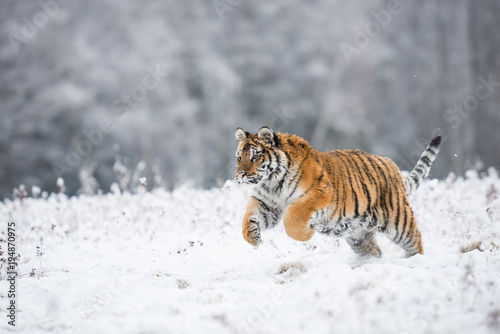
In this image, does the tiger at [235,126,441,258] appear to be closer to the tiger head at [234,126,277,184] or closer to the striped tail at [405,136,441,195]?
the tiger head at [234,126,277,184]

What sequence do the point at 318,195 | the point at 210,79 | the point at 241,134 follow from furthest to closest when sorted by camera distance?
the point at 210,79 < the point at 241,134 < the point at 318,195

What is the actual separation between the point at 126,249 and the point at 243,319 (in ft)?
8.88

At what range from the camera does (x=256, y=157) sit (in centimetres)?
434

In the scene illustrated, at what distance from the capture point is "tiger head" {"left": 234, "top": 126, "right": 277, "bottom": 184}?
4281 mm

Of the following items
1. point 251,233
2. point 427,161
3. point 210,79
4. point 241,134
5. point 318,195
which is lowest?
point 251,233

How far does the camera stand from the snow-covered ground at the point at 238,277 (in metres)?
2.91

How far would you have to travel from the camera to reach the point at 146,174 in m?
18.7

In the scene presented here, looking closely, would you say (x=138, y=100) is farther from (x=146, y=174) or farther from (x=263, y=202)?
(x=263, y=202)

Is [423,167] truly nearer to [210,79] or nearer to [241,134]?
[241,134]

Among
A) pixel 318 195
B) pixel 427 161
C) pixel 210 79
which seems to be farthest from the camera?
pixel 210 79

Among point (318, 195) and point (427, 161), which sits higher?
point (427, 161)

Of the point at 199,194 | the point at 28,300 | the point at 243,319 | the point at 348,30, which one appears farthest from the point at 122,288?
the point at 348,30

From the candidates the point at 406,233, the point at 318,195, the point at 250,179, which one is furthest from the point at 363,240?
the point at 250,179

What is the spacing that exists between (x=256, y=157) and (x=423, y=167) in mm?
1891
